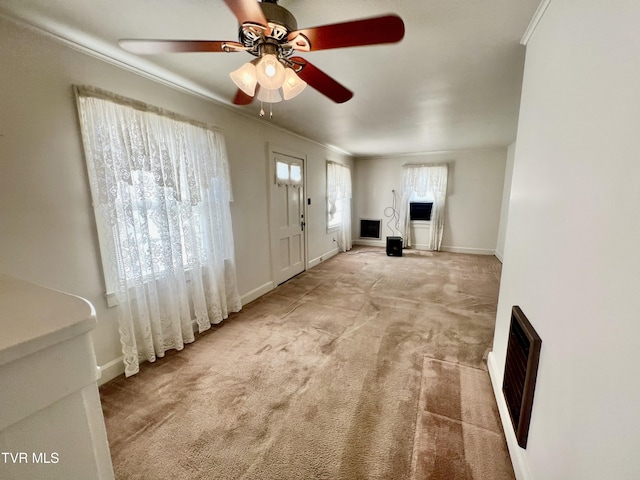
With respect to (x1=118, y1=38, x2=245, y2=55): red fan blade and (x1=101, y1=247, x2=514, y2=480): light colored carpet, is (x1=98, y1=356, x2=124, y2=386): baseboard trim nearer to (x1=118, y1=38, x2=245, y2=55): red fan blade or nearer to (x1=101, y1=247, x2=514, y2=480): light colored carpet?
(x1=101, y1=247, x2=514, y2=480): light colored carpet

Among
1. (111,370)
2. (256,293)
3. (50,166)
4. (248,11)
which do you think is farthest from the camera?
(256,293)

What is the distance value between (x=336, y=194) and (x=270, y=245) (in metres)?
2.39

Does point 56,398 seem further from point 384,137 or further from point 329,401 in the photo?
point 384,137

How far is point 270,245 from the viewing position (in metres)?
3.62

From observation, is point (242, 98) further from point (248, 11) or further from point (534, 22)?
point (534, 22)

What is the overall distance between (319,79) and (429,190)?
5.09 meters

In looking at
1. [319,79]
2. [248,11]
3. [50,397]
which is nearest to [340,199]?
[319,79]

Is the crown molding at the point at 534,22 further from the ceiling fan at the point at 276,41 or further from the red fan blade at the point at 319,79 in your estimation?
the red fan blade at the point at 319,79

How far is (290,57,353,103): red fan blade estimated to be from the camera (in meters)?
1.34

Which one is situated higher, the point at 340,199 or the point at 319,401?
the point at 340,199

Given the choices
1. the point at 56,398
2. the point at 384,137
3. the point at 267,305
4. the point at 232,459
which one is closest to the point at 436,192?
the point at 384,137

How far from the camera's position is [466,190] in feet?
18.5

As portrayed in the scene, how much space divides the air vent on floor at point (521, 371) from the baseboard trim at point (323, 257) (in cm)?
350

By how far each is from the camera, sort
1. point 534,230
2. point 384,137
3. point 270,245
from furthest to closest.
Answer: point 384,137
point 270,245
point 534,230
